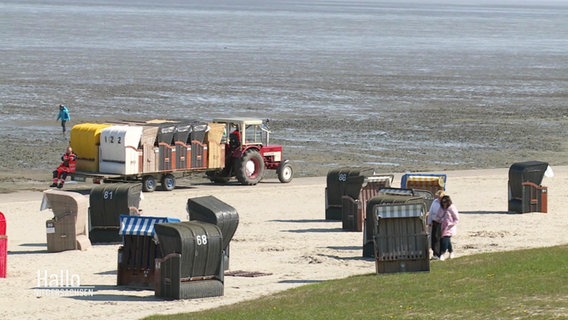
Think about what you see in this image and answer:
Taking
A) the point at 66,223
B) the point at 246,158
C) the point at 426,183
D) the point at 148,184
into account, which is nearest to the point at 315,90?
the point at 246,158

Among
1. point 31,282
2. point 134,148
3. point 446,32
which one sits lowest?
point 31,282

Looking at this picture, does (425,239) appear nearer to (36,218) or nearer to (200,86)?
(36,218)

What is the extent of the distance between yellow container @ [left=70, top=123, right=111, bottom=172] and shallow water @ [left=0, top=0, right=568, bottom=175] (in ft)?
18.4

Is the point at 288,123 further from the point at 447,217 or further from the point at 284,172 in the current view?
the point at 447,217

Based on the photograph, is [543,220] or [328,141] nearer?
[543,220]

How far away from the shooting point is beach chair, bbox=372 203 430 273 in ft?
81.6

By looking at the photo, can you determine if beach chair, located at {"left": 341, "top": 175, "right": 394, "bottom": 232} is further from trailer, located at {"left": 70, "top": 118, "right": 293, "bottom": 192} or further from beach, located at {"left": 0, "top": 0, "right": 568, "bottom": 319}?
trailer, located at {"left": 70, "top": 118, "right": 293, "bottom": 192}

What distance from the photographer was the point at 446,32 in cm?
16550

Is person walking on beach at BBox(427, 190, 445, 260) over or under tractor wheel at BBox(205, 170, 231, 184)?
under

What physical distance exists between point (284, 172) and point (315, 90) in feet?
111

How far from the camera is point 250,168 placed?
135 feet

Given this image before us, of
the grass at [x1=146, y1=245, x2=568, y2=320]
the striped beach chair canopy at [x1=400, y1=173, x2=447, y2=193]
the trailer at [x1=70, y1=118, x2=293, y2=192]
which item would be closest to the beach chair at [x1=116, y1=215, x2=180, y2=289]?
the grass at [x1=146, y1=245, x2=568, y2=320]

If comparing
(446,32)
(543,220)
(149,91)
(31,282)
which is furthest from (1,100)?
(446,32)

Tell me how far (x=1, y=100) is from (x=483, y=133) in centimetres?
2304
